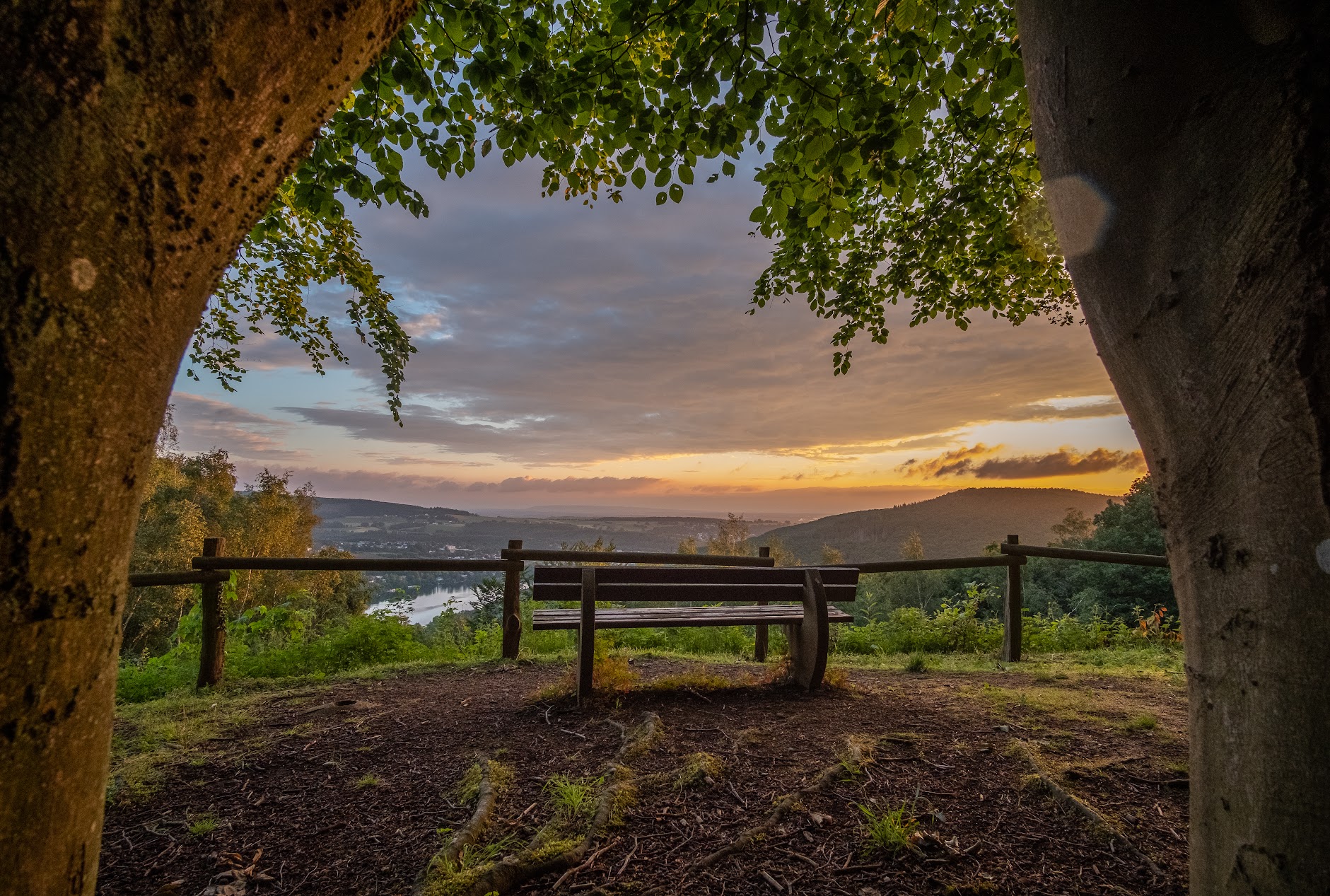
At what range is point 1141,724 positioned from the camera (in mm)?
3580

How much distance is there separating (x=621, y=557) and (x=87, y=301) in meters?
6.18

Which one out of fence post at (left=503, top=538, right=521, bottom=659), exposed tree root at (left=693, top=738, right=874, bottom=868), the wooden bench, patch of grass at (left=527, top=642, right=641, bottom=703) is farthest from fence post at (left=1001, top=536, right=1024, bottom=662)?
fence post at (left=503, top=538, right=521, bottom=659)

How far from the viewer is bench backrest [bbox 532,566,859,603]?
4.27 metres

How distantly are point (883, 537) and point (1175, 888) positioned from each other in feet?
167

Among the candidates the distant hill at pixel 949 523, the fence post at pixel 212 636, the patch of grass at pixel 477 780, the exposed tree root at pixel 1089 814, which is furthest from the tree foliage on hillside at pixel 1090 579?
the fence post at pixel 212 636

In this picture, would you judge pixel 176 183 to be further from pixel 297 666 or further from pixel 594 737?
pixel 297 666

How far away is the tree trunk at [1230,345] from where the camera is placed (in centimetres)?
114

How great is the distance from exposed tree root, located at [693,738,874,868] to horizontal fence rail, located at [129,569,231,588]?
15.6ft

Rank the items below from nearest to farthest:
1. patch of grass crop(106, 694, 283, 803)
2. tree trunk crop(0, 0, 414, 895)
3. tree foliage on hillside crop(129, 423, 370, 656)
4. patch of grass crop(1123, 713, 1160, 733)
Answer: tree trunk crop(0, 0, 414, 895)
patch of grass crop(106, 694, 283, 803)
patch of grass crop(1123, 713, 1160, 733)
tree foliage on hillside crop(129, 423, 370, 656)

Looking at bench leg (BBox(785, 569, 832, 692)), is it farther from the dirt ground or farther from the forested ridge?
the forested ridge

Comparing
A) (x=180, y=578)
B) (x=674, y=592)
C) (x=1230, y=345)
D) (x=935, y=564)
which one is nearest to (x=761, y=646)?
(x=935, y=564)

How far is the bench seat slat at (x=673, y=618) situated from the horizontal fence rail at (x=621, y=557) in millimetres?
1368

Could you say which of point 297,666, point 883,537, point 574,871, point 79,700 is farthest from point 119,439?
point 883,537

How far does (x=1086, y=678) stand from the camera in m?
5.52
